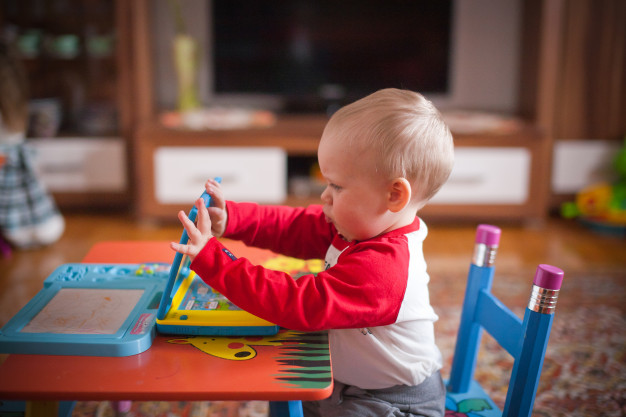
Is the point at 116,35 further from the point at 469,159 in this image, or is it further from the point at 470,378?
the point at 470,378

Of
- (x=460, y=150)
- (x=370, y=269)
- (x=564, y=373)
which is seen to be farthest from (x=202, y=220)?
(x=460, y=150)

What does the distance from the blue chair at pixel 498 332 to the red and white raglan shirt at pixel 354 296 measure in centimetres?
12

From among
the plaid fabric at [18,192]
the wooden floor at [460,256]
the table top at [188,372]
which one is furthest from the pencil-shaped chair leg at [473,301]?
the plaid fabric at [18,192]

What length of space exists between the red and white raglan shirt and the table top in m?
0.05

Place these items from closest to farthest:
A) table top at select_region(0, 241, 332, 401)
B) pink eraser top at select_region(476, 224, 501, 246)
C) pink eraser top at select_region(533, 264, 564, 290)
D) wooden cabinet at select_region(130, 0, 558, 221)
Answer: table top at select_region(0, 241, 332, 401) → pink eraser top at select_region(533, 264, 564, 290) → pink eraser top at select_region(476, 224, 501, 246) → wooden cabinet at select_region(130, 0, 558, 221)

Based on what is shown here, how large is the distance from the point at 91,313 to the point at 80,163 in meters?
2.48

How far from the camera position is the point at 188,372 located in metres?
0.75

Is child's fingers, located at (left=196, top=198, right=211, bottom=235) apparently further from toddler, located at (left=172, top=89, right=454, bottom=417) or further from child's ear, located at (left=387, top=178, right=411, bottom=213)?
child's ear, located at (left=387, top=178, right=411, bottom=213)

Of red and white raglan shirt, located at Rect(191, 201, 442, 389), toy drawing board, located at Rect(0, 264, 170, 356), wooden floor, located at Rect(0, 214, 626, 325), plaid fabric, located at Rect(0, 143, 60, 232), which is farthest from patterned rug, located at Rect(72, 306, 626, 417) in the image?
plaid fabric, located at Rect(0, 143, 60, 232)

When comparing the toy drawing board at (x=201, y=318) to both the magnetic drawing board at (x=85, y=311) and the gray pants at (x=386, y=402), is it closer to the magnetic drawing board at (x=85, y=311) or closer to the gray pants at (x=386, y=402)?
the magnetic drawing board at (x=85, y=311)

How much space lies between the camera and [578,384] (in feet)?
5.53

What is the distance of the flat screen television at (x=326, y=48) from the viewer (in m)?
3.22

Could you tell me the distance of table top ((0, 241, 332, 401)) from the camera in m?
0.71

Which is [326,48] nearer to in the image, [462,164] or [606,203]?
[462,164]
